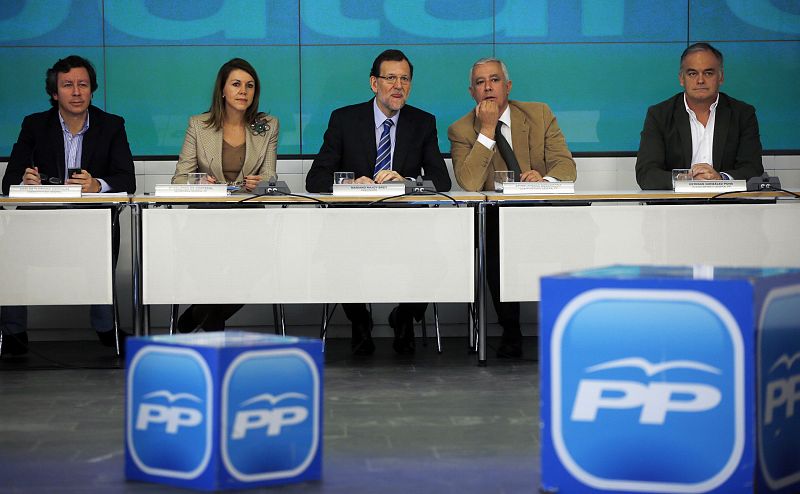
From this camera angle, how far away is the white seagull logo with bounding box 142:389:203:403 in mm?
2275

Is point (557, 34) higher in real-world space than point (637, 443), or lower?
higher

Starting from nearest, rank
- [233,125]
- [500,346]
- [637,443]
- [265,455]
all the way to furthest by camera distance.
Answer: [637,443] < [265,455] < [500,346] < [233,125]

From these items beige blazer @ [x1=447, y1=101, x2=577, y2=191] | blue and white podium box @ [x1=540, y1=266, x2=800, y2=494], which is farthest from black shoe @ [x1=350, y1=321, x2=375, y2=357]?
blue and white podium box @ [x1=540, y1=266, x2=800, y2=494]

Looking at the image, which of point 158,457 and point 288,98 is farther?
point 288,98

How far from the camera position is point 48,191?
4.38 meters

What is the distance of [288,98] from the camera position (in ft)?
18.7

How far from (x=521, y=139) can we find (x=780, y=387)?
313 centimetres

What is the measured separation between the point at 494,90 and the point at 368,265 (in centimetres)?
122

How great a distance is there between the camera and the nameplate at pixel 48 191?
4.35 meters

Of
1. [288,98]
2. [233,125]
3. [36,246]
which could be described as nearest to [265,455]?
[36,246]

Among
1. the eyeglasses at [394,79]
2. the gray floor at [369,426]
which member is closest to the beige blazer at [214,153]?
the eyeglasses at [394,79]

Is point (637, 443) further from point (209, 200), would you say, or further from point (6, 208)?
point (6, 208)

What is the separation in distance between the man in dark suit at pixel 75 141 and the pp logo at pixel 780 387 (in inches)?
139

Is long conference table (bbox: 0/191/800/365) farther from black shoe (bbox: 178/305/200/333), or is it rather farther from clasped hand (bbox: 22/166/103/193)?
black shoe (bbox: 178/305/200/333)
